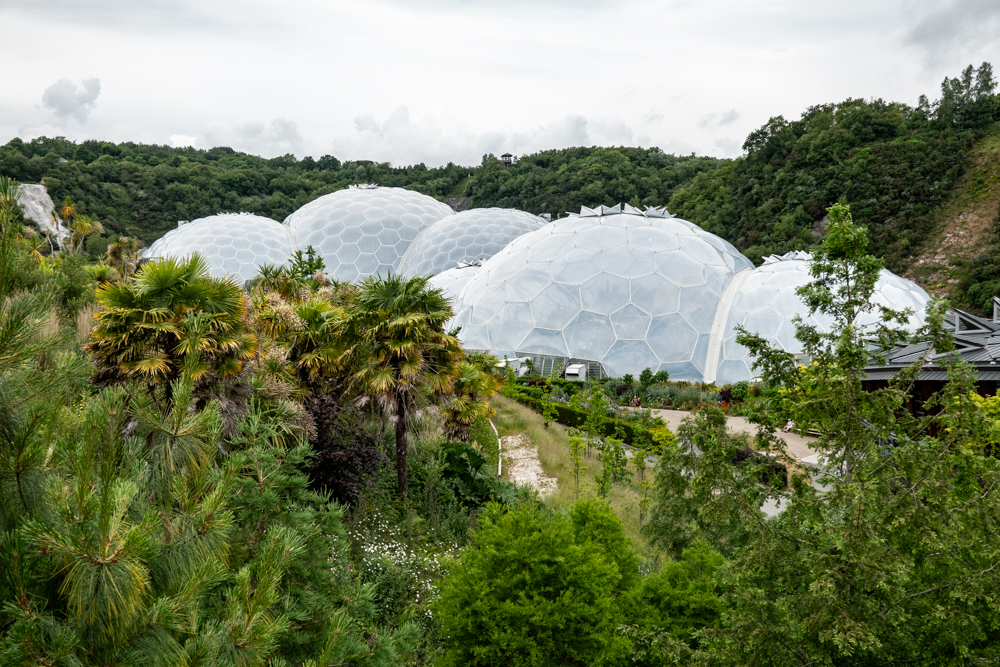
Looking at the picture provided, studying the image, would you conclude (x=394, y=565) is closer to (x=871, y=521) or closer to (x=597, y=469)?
(x=871, y=521)

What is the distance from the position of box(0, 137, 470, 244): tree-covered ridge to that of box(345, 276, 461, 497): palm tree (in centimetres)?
A: 4562

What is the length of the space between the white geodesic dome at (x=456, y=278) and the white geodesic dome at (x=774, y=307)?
13565 millimetres

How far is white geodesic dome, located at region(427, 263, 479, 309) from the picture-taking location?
103 ft

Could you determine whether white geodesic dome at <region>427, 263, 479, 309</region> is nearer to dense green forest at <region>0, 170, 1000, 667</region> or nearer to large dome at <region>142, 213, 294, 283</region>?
large dome at <region>142, 213, 294, 283</region>

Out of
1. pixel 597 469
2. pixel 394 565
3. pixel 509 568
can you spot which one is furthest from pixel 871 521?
pixel 597 469

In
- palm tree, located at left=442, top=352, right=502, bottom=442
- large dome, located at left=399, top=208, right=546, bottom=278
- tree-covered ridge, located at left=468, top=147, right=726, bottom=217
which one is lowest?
palm tree, located at left=442, top=352, right=502, bottom=442

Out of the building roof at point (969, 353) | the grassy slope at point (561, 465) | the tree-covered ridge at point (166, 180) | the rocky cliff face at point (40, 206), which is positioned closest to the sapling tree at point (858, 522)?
the grassy slope at point (561, 465)

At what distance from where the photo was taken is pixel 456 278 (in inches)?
1278

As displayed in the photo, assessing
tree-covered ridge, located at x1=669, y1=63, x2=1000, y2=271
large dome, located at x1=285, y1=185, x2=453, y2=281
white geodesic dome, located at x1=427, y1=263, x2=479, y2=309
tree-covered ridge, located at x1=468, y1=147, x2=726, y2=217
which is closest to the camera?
white geodesic dome, located at x1=427, y1=263, x2=479, y2=309

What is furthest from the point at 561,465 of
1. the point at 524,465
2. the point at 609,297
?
the point at 609,297

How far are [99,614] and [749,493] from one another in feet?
12.6

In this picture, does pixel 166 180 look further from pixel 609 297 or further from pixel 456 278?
pixel 609 297

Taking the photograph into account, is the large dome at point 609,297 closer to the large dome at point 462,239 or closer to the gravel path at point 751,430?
the gravel path at point 751,430

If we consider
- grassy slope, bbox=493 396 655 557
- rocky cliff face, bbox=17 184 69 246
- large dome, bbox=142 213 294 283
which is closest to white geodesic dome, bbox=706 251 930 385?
grassy slope, bbox=493 396 655 557
